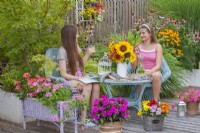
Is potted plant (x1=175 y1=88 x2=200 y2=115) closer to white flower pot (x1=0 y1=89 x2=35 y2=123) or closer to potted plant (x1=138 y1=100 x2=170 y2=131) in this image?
potted plant (x1=138 y1=100 x2=170 y2=131)

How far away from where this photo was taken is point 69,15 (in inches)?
364

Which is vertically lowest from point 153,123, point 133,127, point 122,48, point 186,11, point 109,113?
point 133,127

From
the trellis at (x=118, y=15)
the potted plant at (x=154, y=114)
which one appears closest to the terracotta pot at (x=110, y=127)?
the potted plant at (x=154, y=114)

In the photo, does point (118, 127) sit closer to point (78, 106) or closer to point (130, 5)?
point (78, 106)

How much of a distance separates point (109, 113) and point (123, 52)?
1.27 m

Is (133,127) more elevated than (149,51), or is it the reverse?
(149,51)

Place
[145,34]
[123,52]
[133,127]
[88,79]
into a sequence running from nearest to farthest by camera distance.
Result: [133,127] < [88,79] < [123,52] < [145,34]

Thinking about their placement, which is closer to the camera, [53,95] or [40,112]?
[53,95]

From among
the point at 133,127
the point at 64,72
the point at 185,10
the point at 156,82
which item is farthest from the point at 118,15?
the point at 133,127

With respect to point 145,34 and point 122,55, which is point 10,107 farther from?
point 145,34

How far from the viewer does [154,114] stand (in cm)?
611

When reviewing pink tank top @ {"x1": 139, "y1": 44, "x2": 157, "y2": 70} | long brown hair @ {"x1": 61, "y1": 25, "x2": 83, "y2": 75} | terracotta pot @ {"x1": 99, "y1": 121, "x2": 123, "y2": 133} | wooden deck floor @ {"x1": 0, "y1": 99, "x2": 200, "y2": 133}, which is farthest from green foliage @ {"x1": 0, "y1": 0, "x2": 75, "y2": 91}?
terracotta pot @ {"x1": 99, "y1": 121, "x2": 123, "y2": 133}

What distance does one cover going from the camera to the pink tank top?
6.96 meters

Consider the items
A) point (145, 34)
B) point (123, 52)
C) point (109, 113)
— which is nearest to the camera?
point (109, 113)
